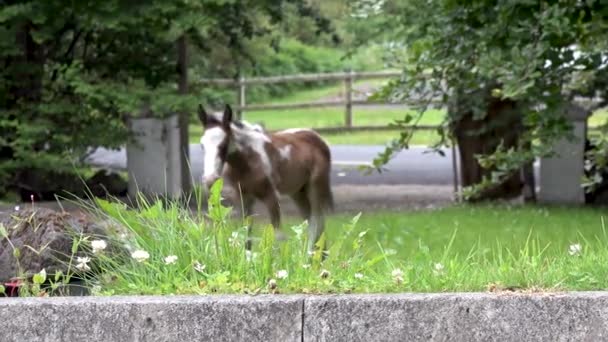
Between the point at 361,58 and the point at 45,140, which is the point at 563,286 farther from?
the point at 361,58

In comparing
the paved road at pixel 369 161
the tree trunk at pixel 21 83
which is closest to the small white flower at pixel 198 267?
the tree trunk at pixel 21 83

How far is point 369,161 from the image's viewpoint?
2744 centimetres

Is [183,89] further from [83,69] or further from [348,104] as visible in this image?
[348,104]

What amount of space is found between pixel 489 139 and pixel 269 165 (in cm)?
819

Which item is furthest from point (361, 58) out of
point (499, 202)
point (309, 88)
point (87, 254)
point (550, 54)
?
point (87, 254)

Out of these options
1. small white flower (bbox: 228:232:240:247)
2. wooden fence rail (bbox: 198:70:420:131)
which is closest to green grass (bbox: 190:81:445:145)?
wooden fence rail (bbox: 198:70:420:131)

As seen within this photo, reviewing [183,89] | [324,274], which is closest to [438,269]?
[324,274]

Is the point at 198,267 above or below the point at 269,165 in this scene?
above

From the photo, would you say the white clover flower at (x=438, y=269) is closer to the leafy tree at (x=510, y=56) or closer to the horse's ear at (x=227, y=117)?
the leafy tree at (x=510, y=56)

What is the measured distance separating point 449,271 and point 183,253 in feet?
3.88

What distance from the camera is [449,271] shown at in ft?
18.3

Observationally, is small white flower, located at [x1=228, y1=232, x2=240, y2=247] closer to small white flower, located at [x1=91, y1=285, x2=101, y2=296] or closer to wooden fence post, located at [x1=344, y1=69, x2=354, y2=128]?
small white flower, located at [x1=91, y1=285, x2=101, y2=296]

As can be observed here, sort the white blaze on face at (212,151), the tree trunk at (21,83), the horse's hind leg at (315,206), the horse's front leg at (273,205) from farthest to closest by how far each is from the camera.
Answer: the tree trunk at (21,83)
the horse's hind leg at (315,206)
the horse's front leg at (273,205)
the white blaze on face at (212,151)

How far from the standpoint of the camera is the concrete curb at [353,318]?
16.5 feet
